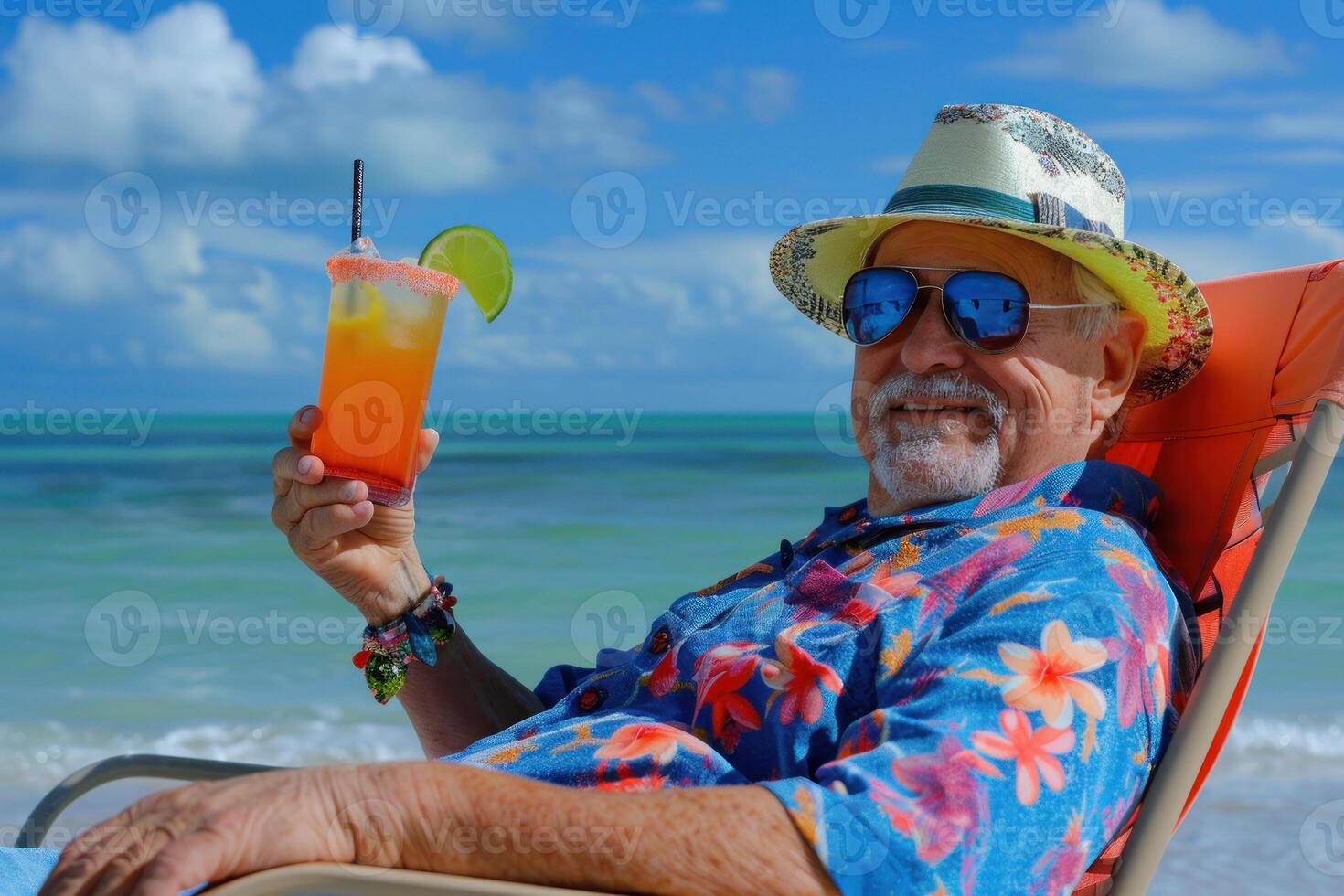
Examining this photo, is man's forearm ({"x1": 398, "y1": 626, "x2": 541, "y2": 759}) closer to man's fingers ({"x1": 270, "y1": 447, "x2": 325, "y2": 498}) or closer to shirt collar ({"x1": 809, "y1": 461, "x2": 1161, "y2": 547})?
man's fingers ({"x1": 270, "y1": 447, "x2": 325, "y2": 498})

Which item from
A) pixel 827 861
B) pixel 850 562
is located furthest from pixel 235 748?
pixel 827 861

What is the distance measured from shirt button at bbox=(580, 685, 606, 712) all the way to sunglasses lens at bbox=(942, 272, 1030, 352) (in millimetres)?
960

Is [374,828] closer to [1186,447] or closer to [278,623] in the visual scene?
[1186,447]

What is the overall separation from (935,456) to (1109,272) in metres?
0.50

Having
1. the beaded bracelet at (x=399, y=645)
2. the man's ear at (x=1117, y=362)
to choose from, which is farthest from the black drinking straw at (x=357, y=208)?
the man's ear at (x=1117, y=362)

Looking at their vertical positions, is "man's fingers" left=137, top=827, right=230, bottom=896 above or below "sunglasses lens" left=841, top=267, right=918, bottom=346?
below

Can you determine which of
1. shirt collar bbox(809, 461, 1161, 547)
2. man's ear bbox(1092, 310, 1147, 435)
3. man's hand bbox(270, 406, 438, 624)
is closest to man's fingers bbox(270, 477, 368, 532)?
man's hand bbox(270, 406, 438, 624)

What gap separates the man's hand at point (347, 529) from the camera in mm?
2453

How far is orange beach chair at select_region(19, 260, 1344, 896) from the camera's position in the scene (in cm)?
190

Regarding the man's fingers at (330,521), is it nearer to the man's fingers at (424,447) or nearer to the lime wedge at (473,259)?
the man's fingers at (424,447)

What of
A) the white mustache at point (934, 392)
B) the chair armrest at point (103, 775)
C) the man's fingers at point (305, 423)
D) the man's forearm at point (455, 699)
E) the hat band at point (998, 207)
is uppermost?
the hat band at point (998, 207)

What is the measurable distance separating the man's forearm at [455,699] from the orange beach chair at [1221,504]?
0.46 metres

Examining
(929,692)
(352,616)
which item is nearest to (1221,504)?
(929,692)

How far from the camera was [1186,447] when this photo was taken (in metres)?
2.76
